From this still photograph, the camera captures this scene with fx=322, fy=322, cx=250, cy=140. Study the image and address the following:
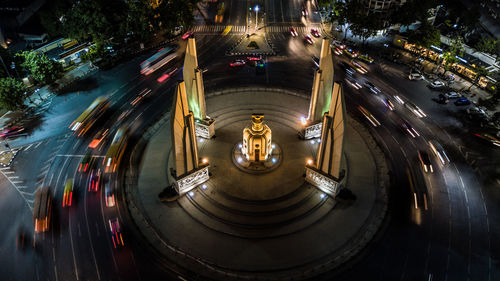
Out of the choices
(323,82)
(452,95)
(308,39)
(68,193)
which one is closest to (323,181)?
(323,82)

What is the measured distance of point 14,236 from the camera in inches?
2072

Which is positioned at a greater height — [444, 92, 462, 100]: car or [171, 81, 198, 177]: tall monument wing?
Answer: [171, 81, 198, 177]: tall monument wing

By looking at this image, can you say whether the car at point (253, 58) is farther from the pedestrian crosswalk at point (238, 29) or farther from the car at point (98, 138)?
the car at point (98, 138)

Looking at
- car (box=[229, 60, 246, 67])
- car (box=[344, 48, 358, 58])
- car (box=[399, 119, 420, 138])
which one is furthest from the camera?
car (box=[344, 48, 358, 58])

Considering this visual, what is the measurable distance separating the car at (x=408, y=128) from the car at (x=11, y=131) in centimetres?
8622

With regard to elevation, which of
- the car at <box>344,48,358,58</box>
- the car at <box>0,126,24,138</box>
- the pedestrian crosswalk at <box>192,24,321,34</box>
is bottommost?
the car at <box>0,126,24,138</box>

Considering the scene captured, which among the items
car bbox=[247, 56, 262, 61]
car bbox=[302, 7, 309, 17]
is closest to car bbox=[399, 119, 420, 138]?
car bbox=[247, 56, 262, 61]

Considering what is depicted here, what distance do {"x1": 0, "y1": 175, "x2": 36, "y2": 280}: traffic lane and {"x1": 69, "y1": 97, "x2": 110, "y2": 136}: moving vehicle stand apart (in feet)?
55.5

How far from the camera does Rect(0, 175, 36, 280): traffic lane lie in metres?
48.1

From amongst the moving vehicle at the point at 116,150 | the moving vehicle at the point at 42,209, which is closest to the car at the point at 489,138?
the moving vehicle at the point at 116,150

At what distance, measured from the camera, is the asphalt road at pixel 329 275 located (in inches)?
1896

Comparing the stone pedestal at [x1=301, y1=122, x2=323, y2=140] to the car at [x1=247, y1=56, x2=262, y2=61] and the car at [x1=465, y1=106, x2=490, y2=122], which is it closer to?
the car at [x1=465, y1=106, x2=490, y2=122]

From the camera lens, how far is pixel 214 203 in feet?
185

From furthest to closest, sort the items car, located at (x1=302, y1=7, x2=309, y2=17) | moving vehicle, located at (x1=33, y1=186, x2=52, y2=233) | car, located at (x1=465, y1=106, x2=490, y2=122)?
car, located at (x1=302, y1=7, x2=309, y2=17)
car, located at (x1=465, y1=106, x2=490, y2=122)
moving vehicle, located at (x1=33, y1=186, x2=52, y2=233)
